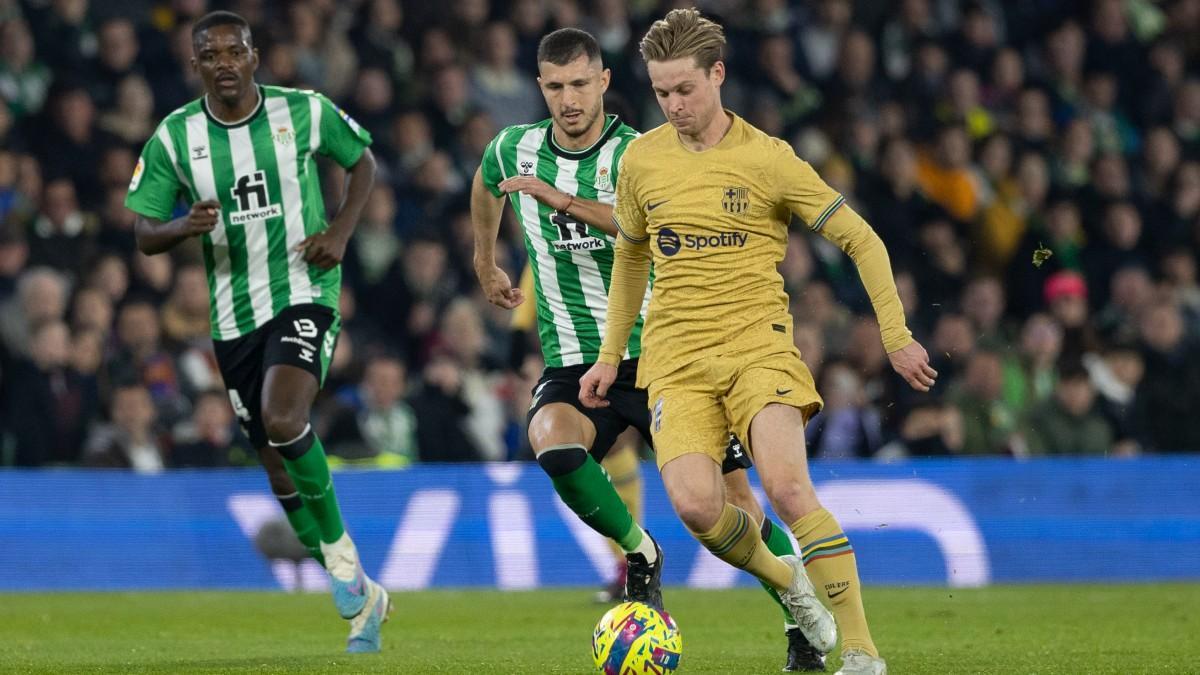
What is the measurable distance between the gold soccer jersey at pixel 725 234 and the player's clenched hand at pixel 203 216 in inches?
81.0

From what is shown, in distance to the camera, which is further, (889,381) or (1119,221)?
(1119,221)

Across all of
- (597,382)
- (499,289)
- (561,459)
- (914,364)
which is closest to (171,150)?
(499,289)

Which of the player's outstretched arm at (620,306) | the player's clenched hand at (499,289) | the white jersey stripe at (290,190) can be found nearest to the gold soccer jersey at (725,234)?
the player's outstretched arm at (620,306)

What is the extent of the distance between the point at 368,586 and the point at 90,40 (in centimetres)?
757

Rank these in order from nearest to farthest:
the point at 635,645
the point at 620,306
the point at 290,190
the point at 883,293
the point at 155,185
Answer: the point at 883,293 < the point at 635,645 < the point at 620,306 < the point at 155,185 < the point at 290,190

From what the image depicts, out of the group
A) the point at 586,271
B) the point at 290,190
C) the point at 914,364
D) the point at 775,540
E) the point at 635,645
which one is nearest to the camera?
the point at 914,364

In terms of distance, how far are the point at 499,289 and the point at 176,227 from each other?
1.39 meters

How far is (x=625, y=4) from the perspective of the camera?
1662 cm

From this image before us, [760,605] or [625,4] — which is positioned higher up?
[625,4]

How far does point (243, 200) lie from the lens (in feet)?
27.5

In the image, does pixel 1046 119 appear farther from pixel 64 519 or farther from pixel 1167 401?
pixel 64 519

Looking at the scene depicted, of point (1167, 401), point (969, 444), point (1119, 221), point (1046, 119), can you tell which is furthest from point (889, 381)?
point (1046, 119)

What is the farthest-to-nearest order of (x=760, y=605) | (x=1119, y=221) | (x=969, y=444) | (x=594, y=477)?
(x=1119, y=221) → (x=969, y=444) → (x=760, y=605) → (x=594, y=477)

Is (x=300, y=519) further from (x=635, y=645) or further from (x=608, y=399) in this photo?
(x=635, y=645)
